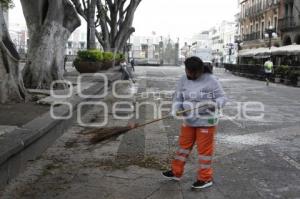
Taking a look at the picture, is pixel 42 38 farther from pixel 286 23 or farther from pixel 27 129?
pixel 286 23

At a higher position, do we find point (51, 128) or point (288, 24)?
point (288, 24)

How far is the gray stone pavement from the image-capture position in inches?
226

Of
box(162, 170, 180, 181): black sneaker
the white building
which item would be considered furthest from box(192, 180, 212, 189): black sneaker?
the white building

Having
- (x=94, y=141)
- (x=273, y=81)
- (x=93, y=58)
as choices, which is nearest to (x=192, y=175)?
(x=94, y=141)

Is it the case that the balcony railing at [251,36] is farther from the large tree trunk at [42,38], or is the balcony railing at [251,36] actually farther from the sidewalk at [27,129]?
the sidewalk at [27,129]

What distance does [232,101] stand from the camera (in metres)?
17.2

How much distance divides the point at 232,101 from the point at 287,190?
11419mm

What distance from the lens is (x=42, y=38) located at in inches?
589

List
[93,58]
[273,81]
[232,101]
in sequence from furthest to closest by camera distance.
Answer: [273,81] < [93,58] < [232,101]

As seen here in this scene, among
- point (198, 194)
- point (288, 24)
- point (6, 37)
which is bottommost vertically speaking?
point (198, 194)

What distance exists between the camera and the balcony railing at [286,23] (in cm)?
5556

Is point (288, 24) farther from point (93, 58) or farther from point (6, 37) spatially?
point (6, 37)

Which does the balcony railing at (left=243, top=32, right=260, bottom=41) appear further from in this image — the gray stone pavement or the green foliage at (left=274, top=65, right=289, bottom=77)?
the gray stone pavement

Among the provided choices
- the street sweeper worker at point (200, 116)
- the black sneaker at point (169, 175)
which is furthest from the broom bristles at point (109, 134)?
the street sweeper worker at point (200, 116)
